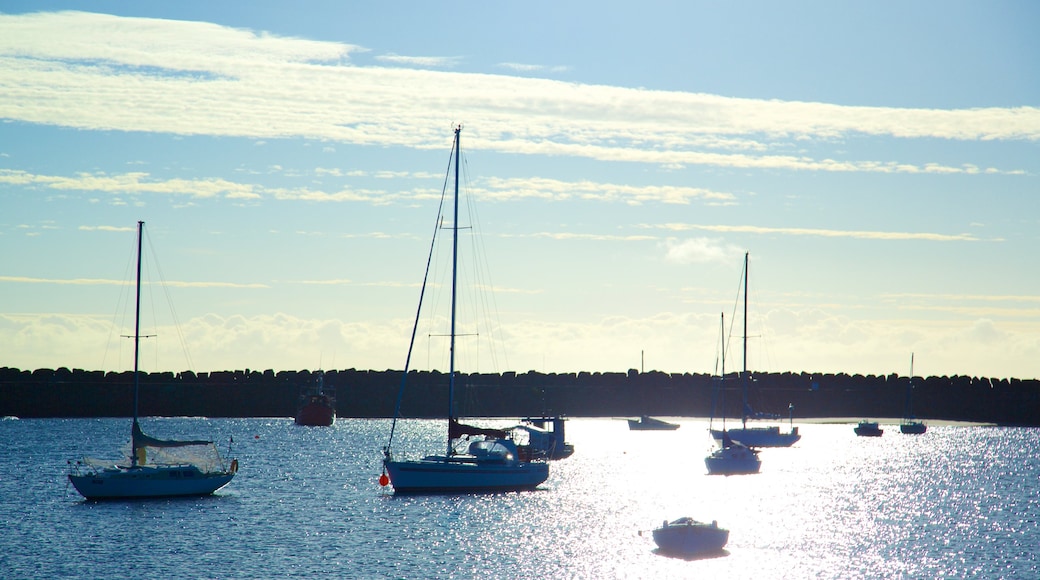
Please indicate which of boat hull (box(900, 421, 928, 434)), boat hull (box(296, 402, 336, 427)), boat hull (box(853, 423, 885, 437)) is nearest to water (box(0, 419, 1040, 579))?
boat hull (box(853, 423, 885, 437))

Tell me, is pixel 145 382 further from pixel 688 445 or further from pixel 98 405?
pixel 688 445

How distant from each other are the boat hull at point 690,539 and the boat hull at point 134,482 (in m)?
30.9

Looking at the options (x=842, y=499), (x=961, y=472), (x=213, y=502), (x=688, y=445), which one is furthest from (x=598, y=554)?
(x=688, y=445)

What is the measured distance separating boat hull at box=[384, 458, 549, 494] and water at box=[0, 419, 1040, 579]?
104cm

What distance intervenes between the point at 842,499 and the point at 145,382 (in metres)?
135

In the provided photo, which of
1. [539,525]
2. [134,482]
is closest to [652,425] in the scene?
[539,525]

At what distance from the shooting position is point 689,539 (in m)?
56.7

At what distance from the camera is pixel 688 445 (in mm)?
157750

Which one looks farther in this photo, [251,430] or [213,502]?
[251,430]

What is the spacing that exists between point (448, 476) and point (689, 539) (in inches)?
814

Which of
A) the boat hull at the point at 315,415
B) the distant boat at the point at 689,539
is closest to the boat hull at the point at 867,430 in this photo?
the boat hull at the point at 315,415

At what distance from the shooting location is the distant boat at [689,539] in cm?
5666

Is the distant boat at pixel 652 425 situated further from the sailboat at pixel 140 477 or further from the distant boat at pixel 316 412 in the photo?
the sailboat at pixel 140 477

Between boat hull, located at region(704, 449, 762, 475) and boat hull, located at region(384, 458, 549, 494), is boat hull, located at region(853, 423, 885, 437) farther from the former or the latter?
boat hull, located at region(384, 458, 549, 494)
